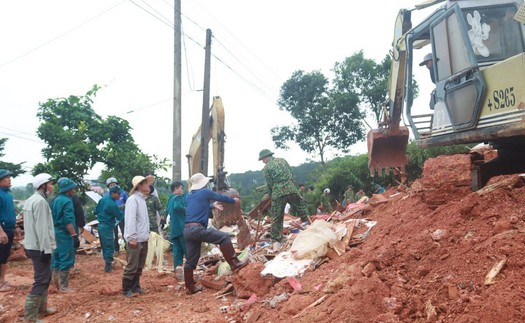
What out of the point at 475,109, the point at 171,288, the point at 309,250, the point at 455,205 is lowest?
the point at 171,288

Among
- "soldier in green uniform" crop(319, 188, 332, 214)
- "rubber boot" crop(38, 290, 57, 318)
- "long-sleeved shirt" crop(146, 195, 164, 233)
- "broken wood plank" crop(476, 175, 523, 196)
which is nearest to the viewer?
"broken wood plank" crop(476, 175, 523, 196)

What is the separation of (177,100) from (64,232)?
22.1 feet

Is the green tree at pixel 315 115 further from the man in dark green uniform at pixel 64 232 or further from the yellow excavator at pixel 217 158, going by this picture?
the man in dark green uniform at pixel 64 232

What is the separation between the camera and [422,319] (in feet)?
12.3

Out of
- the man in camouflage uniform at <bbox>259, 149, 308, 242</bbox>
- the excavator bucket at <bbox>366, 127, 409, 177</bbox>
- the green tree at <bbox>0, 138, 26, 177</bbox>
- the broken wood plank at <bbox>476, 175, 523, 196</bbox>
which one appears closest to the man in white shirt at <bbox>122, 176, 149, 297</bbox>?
the man in camouflage uniform at <bbox>259, 149, 308, 242</bbox>

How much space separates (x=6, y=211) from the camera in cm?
717

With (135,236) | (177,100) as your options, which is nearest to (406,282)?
(135,236)

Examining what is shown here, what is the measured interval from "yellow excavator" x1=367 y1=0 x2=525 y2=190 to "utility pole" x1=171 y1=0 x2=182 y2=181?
25.4ft

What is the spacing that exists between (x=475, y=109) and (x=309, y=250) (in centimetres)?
285

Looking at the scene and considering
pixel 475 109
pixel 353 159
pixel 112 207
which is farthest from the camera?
pixel 353 159

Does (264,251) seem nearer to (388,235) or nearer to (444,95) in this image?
(388,235)

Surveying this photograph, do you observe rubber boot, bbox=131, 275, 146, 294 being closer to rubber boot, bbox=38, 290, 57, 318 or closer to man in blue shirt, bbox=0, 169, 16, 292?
rubber boot, bbox=38, 290, 57, 318

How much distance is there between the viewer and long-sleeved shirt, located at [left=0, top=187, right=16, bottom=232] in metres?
7.12

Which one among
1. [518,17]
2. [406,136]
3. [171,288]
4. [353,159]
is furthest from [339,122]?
[518,17]
